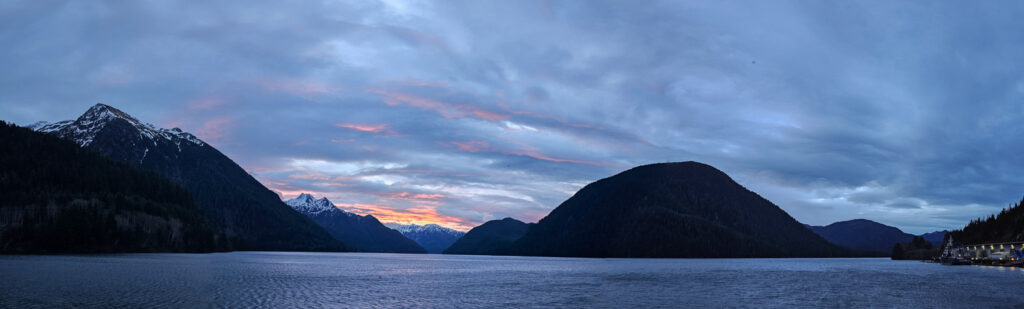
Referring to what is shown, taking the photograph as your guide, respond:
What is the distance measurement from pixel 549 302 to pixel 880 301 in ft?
138

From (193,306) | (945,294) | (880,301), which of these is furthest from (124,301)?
(945,294)

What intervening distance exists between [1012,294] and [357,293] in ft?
306

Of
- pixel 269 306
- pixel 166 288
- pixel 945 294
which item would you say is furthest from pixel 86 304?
pixel 945 294

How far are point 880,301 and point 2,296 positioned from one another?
99435mm

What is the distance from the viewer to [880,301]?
245 ft

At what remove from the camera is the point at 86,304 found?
5650 cm

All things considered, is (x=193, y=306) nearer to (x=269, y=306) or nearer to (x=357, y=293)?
(x=269, y=306)

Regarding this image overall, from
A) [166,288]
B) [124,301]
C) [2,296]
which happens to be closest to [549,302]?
[124,301]

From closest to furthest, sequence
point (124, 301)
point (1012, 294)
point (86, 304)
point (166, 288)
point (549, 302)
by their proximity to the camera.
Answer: point (86, 304)
point (124, 301)
point (549, 302)
point (166, 288)
point (1012, 294)

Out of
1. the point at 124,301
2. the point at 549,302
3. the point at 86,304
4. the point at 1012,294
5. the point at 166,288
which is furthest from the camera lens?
the point at 1012,294

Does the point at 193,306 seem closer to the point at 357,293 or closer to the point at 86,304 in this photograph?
the point at 86,304

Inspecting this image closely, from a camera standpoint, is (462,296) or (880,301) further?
(462,296)

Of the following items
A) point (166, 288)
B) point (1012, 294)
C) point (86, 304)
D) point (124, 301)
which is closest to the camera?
point (86, 304)

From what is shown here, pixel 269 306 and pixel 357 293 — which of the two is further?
pixel 357 293
